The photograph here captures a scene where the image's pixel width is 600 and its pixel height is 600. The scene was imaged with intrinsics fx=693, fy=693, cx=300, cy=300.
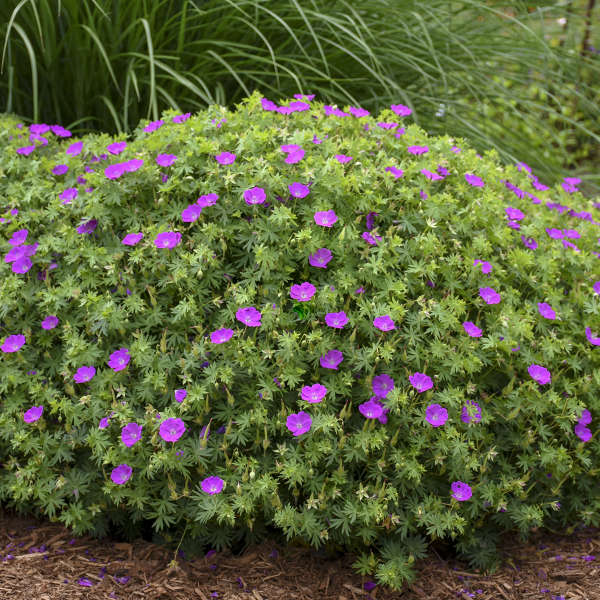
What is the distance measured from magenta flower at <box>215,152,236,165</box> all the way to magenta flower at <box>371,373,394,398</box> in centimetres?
81

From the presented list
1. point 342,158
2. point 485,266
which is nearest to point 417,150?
point 342,158

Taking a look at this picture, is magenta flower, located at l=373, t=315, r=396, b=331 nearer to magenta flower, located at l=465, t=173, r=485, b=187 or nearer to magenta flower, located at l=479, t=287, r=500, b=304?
magenta flower, located at l=479, t=287, r=500, b=304

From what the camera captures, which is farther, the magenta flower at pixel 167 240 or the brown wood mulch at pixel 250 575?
A: the magenta flower at pixel 167 240

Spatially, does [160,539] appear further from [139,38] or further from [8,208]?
[139,38]

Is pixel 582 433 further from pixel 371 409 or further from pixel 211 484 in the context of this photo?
pixel 211 484

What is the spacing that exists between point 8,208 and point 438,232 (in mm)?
1522

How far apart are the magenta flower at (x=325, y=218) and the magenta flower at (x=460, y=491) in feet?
2.75

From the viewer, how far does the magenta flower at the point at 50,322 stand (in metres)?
2.15

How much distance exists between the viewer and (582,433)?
215cm

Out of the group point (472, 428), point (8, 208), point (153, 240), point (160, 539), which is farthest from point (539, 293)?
point (8, 208)

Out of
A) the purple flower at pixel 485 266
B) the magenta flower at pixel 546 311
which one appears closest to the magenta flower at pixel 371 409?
the purple flower at pixel 485 266

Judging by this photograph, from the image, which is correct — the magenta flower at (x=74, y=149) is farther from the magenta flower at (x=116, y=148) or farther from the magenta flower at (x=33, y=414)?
the magenta flower at (x=33, y=414)

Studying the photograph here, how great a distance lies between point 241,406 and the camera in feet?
6.50

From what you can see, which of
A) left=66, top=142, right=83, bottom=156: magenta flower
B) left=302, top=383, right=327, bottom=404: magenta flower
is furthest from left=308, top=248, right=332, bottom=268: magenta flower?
left=66, top=142, right=83, bottom=156: magenta flower
